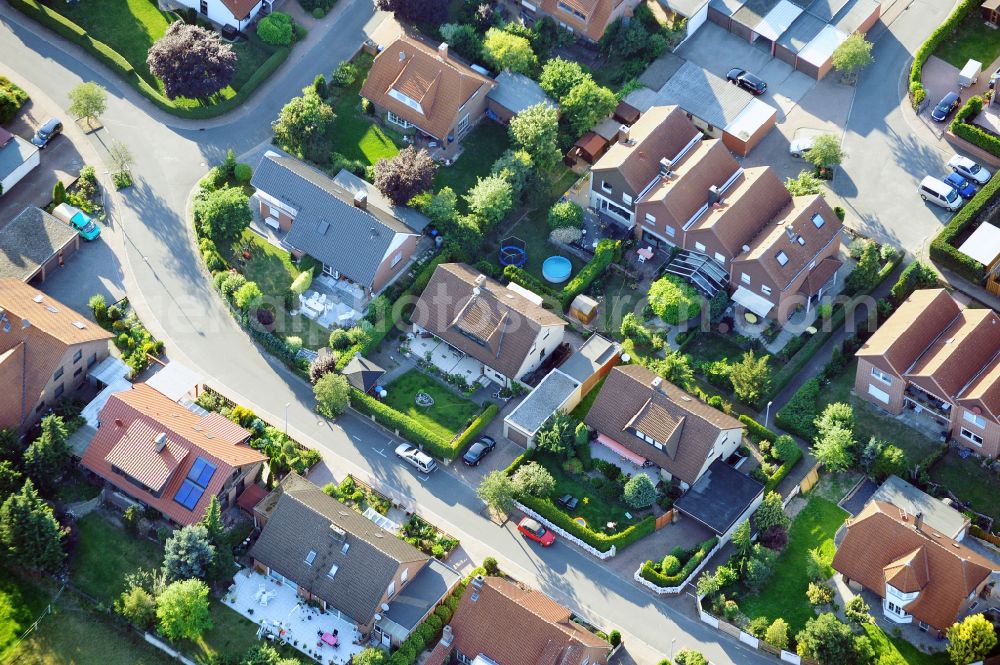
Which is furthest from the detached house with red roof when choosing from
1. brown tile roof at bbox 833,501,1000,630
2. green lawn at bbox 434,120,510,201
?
brown tile roof at bbox 833,501,1000,630

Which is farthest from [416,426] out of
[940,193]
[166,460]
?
[940,193]

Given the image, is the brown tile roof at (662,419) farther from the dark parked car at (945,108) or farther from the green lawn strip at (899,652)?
the dark parked car at (945,108)

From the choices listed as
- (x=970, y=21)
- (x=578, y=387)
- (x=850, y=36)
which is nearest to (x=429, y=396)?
(x=578, y=387)

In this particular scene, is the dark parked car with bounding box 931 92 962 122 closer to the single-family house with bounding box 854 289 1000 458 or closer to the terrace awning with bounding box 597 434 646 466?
the single-family house with bounding box 854 289 1000 458

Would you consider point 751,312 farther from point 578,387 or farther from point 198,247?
point 198,247

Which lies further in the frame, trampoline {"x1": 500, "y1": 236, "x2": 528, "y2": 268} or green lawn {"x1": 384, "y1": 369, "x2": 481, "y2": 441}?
trampoline {"x1": 500, "y1": 236, "x2": 528, "y2": 268}

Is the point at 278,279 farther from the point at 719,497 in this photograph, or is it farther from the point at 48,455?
the point at 719,497
